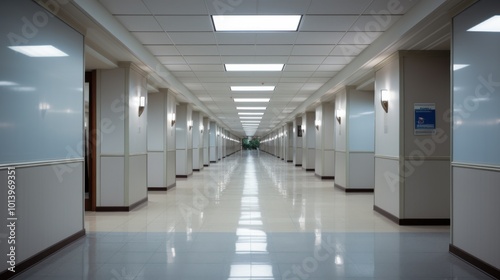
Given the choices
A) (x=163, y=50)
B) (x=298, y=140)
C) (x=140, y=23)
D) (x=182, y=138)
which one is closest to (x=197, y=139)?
(x=182, y=138)

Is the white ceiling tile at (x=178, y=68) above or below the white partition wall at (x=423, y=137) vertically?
above

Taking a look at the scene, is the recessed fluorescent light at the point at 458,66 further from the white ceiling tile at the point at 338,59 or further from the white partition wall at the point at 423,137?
the white ceiling tile at the point at 338,59

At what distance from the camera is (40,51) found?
4352 millimetres

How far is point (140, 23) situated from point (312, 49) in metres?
3.43

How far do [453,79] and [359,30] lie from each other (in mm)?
2039

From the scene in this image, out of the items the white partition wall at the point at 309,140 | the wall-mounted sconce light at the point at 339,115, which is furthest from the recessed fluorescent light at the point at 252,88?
the white partition wall at the point at 309,140

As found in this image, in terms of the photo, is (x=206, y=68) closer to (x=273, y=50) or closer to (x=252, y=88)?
(x=273, y=50)

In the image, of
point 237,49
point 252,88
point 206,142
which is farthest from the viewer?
point 206,142

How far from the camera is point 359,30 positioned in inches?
249

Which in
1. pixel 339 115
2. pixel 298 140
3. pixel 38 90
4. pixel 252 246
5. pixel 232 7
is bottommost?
pixel 252 246

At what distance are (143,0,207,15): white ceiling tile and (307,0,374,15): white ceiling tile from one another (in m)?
1.61

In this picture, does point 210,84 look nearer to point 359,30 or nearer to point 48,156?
point 359,30

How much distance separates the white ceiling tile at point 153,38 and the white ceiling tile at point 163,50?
25cm

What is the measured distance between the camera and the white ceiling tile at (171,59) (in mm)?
8137
